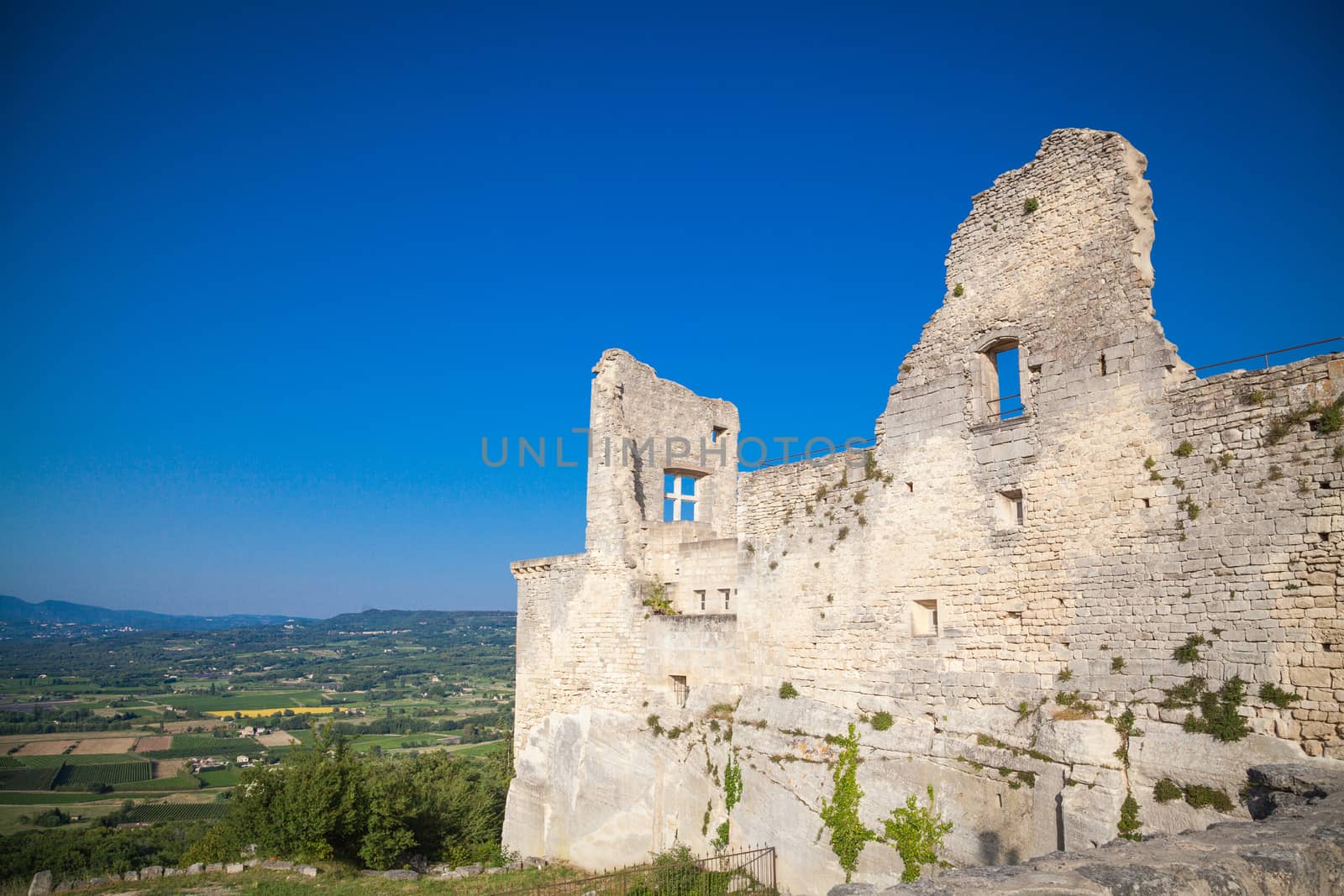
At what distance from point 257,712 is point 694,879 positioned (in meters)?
82.4

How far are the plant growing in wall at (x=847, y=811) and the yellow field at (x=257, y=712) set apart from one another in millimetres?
79130

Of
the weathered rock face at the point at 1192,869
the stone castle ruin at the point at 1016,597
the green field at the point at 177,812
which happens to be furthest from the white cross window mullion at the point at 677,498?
the green field at the point at 177,812

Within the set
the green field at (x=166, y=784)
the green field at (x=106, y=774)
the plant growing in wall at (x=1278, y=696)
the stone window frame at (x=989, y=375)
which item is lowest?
the green field at (x=166, y=784)

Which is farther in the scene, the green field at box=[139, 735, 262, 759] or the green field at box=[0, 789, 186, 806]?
the green field at box=[139, 735, 262, 759]

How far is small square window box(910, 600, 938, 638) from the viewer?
13266 mm

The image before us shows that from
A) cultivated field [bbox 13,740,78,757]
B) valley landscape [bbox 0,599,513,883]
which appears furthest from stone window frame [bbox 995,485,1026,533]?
cultivated field [bbox 13,740,78,757]

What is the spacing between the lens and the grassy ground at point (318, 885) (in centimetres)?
1579

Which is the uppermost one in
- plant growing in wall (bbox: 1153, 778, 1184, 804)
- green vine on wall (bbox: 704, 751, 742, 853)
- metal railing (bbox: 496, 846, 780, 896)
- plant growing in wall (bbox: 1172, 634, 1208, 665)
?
plant growing in wall (bbox: 1172, 634, 1208, 665)

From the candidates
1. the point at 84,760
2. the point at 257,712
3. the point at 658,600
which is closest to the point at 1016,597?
the point at 658,600

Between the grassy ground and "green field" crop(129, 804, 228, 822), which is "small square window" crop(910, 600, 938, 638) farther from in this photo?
"green field" crop(129, 804, 228, 822)

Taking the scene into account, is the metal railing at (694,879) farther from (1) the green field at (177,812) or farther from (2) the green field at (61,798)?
(2) the green field at (61,798)

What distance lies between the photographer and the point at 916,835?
12.1 m

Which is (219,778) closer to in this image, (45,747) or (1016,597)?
(45,747)

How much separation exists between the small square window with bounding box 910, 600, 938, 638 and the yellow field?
8056 centimetres
